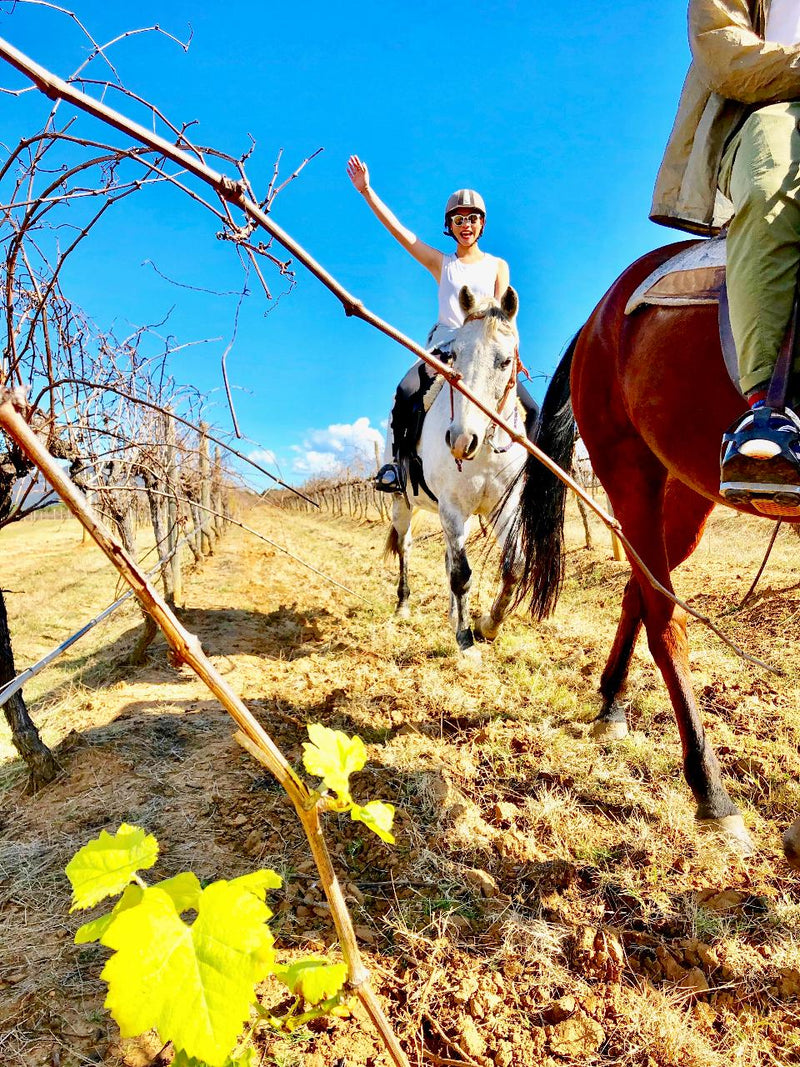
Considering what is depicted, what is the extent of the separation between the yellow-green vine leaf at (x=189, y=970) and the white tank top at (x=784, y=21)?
2737 millimetres

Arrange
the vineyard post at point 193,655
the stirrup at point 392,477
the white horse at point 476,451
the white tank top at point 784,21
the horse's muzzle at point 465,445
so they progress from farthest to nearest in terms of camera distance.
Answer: the stirrup at point 392,477
the white horse at point 476,451
the horse's muzzle at point 465,445
the white tank top at point 784,21
the vineyard post at point 193,655

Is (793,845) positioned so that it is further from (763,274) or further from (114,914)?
(114,914)

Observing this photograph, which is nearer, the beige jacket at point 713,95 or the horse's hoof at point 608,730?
the beige jacket at point 713,95

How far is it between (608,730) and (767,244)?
2226 mm

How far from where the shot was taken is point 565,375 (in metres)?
3.26

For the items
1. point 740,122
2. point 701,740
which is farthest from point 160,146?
point 701,740

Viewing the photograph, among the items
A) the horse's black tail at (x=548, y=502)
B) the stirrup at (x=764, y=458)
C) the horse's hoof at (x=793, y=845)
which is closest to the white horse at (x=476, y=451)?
the horse's black tail at (x=548, y=502)

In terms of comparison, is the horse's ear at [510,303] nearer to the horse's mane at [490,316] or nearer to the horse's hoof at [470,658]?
the horse's mane at [490,316]

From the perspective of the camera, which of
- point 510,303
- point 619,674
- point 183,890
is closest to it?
point 183,890

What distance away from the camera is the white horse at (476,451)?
11.8 ft

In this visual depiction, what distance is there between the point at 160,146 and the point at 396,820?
7.50 feet

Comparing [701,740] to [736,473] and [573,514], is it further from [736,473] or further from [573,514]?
[573,514]

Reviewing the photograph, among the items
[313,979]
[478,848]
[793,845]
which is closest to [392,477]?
[478,848]

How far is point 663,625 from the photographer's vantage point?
2.39 metres
